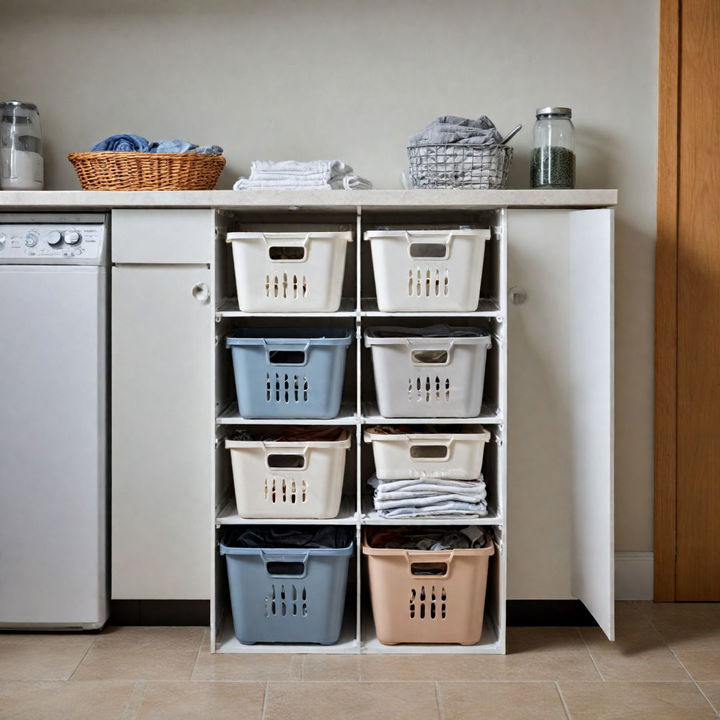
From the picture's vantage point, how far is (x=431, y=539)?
2715 mm

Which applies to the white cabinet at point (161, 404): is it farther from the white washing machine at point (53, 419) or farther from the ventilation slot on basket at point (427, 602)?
the ventilation slot on basket at point (427, 602)

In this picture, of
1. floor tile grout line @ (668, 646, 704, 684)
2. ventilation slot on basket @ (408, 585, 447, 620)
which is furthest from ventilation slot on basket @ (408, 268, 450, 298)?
floor tile grout line @ (668, 646, 704, 684)

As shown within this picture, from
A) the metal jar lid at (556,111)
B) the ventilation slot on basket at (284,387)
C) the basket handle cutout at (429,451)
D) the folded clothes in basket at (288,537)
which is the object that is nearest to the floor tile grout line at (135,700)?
the folded clothes in basket at (288,537)

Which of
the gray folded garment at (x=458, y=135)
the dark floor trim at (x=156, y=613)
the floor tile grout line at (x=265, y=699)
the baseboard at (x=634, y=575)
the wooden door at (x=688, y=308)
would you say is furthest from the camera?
the baseboard at (x=634, y=575)

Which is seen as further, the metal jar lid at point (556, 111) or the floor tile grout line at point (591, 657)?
the metal jar lid at point (556, 111)

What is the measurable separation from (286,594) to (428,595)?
0.39 m

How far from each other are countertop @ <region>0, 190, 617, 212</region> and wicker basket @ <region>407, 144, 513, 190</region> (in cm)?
13

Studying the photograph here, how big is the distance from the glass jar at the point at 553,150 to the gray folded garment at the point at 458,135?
0.18 m

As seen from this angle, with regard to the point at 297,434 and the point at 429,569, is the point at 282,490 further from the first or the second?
the point at 429,569

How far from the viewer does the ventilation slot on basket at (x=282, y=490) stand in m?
2.61

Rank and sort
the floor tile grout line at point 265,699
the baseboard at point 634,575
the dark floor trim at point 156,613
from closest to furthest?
1. the floor tile grout line at point 265,699
2. the dark floor trim at point 156,613
3. the baseboard at point 634,575

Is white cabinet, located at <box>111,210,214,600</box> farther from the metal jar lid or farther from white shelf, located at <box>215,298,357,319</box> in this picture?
the metal jar lid

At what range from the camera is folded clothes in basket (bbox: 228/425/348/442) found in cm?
272

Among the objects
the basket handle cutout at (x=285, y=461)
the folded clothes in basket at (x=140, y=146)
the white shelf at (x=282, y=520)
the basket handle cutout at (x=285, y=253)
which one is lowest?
the white shelf at (x=282, y=520)
